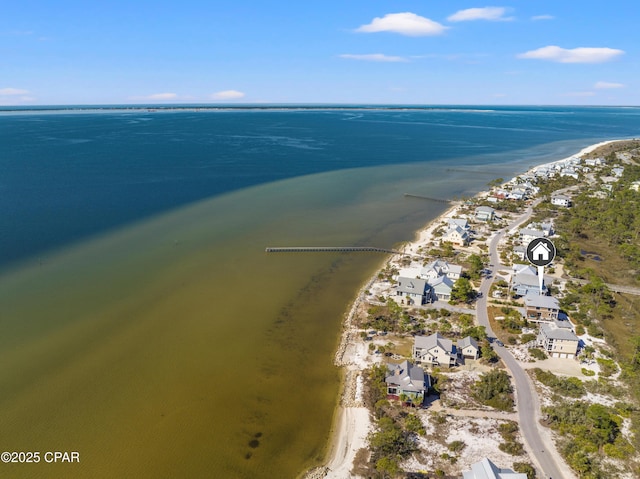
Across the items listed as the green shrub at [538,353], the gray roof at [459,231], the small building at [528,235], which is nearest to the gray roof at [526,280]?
the green shrub at [538,353]

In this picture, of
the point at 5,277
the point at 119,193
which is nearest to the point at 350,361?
the point at 5,277

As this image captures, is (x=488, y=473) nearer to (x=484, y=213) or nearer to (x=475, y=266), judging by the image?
(x=475, y=266)

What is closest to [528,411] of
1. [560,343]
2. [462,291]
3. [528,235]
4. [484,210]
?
[560,343]

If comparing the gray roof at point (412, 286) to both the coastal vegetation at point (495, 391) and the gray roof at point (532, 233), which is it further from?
the gray roof at point (532, 233)

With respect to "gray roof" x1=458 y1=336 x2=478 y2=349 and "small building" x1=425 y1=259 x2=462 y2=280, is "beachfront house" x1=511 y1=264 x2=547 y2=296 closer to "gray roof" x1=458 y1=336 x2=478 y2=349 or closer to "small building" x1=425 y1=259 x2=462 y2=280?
"small building" x1=425 y1=259 x2=462 y2=280

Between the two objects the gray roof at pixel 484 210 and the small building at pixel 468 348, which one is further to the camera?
the gray roof at pixel 484 210

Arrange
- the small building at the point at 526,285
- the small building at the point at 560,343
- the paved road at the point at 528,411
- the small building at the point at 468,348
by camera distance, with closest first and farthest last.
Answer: the paved road at the point at 528,411
the small building at the point at 468,348
the small building at the point at 560,343
the small building at the point at 526,285

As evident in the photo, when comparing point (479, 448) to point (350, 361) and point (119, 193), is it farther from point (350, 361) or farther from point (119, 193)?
point (119, 193)
